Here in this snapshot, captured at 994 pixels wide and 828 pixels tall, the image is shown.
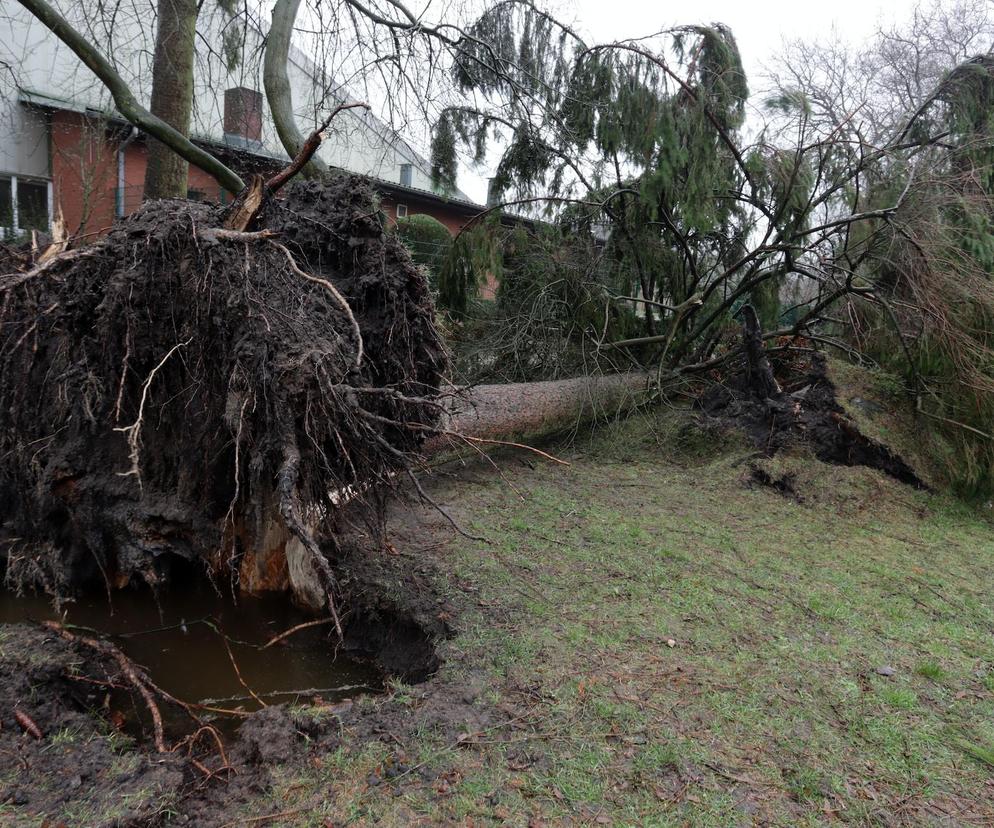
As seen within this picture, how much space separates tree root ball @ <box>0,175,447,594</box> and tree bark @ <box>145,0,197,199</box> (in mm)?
4538

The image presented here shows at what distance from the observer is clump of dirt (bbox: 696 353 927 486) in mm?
5930

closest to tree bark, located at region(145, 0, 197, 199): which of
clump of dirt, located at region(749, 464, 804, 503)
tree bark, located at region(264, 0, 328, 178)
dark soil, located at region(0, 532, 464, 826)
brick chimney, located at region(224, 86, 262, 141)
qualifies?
brick chimney, located at region(224, 86, 262, 141)

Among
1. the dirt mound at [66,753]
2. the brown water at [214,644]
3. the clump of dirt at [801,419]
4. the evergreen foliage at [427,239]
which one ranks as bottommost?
the brown water at [214,644]

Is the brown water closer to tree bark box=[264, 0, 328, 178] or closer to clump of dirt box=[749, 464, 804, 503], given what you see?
clump of dirt box=[749, 464, 804, 503]

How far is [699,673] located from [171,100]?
7832mm

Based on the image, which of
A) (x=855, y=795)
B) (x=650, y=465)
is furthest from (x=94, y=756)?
(x=650, y=465)

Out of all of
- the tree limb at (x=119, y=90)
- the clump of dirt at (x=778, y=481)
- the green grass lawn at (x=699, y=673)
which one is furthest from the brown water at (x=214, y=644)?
the tree limb at (x=119, y=90)

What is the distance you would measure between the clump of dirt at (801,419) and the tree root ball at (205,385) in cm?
348

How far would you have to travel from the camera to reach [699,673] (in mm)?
3006

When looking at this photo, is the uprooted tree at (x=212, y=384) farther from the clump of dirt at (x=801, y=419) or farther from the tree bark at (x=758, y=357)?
the tree bark at (x=758, y=357)

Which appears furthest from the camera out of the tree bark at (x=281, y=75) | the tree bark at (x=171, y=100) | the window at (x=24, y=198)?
the window at (x=24, y=198)

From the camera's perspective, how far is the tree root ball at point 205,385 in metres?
3.23

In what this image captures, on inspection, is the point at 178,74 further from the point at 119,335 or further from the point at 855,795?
the point at 855,795

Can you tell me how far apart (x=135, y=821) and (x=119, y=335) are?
2.17 m
